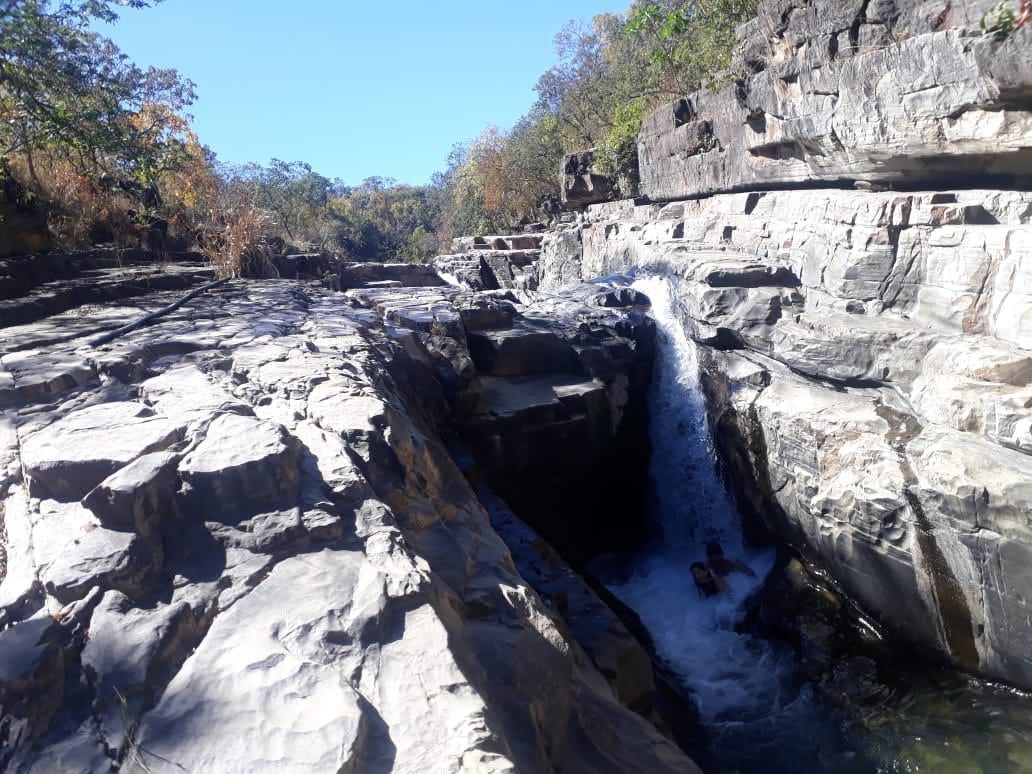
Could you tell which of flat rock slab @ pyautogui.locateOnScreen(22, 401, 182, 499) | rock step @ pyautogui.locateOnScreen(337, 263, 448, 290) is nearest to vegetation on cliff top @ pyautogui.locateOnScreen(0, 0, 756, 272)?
rock step @ pyautogui.locateOnScreen(337, 263, 448, 290)

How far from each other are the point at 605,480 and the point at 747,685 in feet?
9.19

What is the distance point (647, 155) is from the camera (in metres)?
12.0

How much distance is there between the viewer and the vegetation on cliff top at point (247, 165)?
7.48m

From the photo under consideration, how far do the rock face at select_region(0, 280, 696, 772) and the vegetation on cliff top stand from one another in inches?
167

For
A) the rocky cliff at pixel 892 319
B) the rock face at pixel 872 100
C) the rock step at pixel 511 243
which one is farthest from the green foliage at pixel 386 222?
the rocky cliff at pixel 892 319

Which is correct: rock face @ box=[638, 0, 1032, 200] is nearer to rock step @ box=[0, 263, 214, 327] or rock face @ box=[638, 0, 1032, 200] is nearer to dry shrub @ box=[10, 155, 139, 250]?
rock step @ box=[0, 263, 214, 327]

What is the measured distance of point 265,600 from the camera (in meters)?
2.32

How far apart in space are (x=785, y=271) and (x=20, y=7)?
7.87 metres

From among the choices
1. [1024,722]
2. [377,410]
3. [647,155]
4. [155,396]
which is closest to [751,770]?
[1024,722]

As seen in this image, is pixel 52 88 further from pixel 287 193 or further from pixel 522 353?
pixel 287 193

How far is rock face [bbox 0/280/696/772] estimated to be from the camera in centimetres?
187

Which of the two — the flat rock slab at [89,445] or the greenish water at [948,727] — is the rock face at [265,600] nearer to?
the flat rock slab at [89,445]

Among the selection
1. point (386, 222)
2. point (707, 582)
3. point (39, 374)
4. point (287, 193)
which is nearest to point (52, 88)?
point (39, 374)

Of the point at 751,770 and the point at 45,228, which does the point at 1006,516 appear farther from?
the point at 45,228
